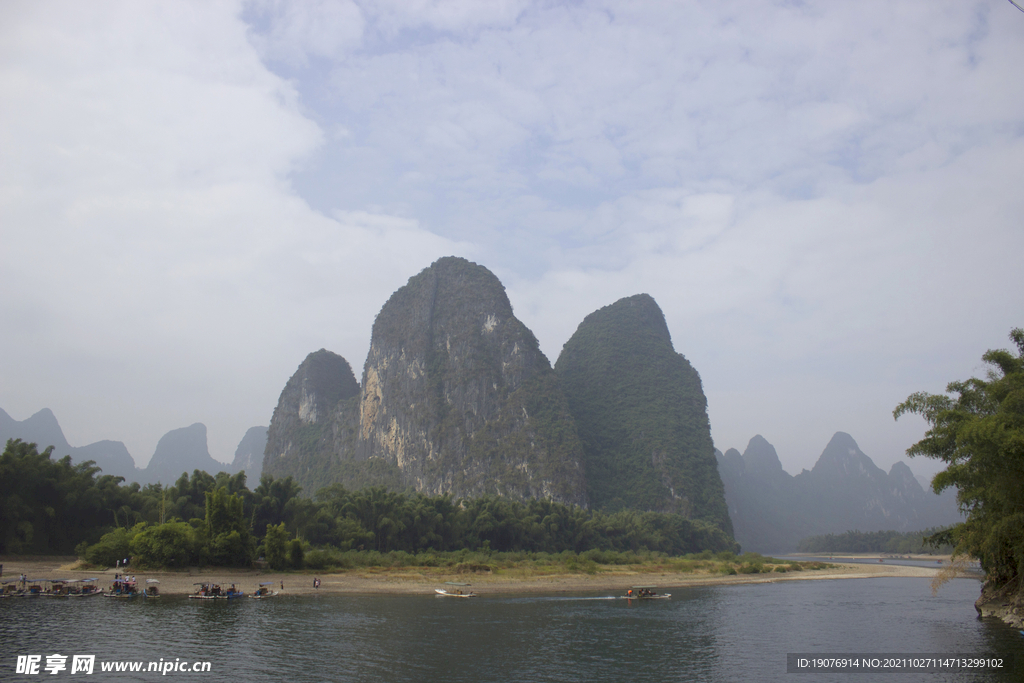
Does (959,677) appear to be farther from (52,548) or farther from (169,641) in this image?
(52,548)

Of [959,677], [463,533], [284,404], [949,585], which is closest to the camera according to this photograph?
[959,677]

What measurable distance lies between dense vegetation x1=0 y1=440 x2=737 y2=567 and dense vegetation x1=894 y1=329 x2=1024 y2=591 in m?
39.5

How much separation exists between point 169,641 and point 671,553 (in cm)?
6655

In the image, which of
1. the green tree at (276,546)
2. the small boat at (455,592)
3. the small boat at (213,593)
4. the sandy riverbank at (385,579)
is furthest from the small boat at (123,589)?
the small boat at (455,592)

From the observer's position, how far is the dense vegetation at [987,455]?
2003cm

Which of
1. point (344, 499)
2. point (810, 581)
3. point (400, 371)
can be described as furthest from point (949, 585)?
point (400, 371)

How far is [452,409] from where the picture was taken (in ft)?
333

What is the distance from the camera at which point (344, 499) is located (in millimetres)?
56188

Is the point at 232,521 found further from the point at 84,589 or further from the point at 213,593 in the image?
the point at 84,589


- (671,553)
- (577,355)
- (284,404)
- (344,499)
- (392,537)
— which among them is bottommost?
(671,553)

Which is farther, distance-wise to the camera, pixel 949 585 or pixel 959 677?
pixel 949 585

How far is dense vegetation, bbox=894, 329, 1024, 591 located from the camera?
20.0 m

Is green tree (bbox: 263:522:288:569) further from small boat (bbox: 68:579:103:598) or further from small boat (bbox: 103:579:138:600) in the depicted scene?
small boat (bbox: 68:579:103:598)

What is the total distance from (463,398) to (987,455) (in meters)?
85.0
